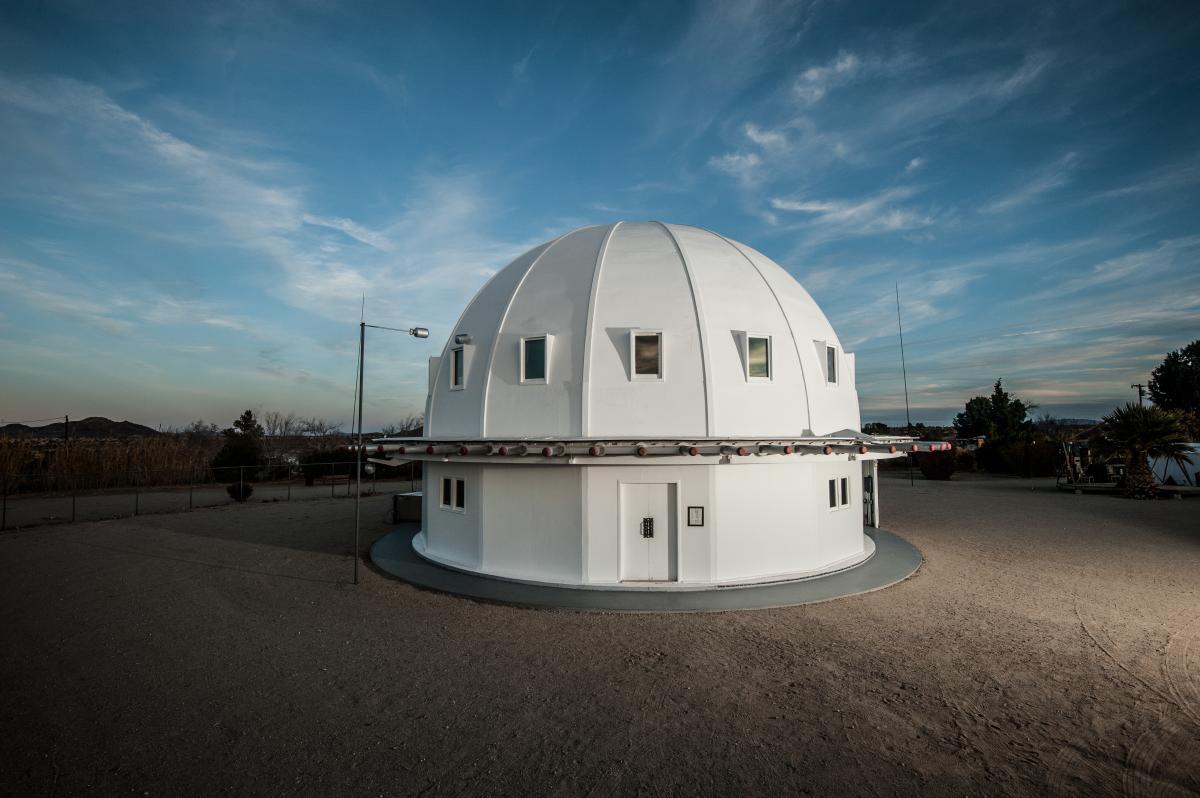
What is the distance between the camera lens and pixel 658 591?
10.1 meters

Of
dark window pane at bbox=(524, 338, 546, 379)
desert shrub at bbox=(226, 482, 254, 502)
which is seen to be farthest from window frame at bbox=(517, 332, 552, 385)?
desert shrub at bbox=(226, 482, 254, 502)

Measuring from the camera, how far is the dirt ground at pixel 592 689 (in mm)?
4926

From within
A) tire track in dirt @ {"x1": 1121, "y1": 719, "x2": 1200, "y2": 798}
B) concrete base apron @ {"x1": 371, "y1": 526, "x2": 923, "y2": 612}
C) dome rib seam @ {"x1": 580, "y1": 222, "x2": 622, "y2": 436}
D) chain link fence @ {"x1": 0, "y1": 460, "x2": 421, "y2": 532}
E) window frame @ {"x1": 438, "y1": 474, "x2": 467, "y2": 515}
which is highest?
dome rib seam @ {"x1": 580, "y1": 222, "x2": 622, "y2": 436}

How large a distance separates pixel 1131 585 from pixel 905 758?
981 cm

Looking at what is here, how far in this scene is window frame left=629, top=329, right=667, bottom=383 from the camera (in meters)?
10.7

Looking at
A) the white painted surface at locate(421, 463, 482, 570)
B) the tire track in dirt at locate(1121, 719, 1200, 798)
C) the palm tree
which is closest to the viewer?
the tire track in dirt at locate(1121, 719, 1200, 798)

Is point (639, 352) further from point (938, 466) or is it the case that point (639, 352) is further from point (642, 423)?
point (938, 466)

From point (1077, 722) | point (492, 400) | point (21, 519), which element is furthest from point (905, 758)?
point (21, 519)

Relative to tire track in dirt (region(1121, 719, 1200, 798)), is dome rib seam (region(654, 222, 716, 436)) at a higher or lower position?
higher

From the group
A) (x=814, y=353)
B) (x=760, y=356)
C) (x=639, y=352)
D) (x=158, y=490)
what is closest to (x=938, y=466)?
(x=814, y=353)

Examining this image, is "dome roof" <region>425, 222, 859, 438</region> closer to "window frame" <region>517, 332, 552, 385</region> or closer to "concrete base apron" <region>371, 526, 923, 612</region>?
"window frame" <region>517, 332, 552, 385</region>

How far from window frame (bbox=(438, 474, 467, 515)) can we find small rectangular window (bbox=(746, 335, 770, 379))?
679 centimetres

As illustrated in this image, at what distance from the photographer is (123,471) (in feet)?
92.9

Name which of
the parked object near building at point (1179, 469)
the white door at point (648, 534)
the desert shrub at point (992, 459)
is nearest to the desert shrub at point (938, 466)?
the desert shrub at point (992, 459)
